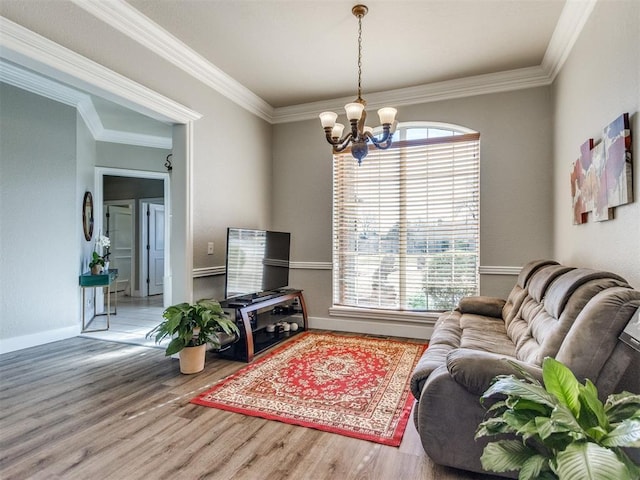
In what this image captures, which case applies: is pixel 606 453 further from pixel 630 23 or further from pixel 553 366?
pixel 630 23

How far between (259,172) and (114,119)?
7.65 ft

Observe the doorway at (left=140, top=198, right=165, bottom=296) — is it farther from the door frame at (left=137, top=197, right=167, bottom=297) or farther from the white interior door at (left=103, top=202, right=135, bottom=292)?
the white interior door at (left=103, top=202, right=135, bottom=292)

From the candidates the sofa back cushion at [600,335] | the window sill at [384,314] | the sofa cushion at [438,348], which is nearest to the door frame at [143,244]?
the window sill at [384,314]

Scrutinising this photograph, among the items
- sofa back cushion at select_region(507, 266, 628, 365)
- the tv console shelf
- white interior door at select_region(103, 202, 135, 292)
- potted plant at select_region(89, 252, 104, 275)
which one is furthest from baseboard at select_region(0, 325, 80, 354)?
sofa back cushion at select_region(507, 266, 628, 365)

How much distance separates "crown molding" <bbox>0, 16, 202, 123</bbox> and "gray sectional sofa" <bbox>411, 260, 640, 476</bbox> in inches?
113

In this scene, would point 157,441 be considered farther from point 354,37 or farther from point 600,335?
point 354,37

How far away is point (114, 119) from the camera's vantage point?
16.3 feet

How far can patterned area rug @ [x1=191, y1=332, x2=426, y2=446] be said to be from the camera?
7.24 feet

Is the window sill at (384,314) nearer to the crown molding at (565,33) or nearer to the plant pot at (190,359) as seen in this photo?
the plant pot at (190,359)

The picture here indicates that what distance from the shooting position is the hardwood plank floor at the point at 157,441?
1.74 m

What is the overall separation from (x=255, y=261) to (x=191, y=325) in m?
0.99

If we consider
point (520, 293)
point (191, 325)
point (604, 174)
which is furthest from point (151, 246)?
point (604, 174)

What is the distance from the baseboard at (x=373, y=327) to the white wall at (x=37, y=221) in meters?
3.02

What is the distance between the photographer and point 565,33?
111 inches
